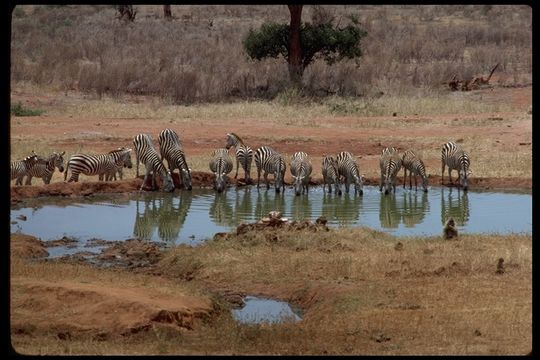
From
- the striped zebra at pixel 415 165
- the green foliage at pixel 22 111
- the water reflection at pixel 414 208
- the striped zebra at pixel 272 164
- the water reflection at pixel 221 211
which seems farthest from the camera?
the green foliage at pixel 22 111

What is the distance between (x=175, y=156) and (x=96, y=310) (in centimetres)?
1077

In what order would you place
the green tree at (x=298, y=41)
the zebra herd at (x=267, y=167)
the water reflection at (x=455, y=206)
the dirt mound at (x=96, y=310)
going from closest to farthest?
the dirt mound at (x=96, y=310), the water reflection at (x=455, y=206), the zebra herd at (x=267, y=167), the green tree at (x=298, y=41)

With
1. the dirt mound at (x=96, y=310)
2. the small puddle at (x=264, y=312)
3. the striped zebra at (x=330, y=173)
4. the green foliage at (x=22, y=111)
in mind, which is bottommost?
the small puddle at (x=264, y=312)

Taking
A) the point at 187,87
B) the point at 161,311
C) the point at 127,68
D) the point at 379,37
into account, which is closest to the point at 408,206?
the point at 161,311

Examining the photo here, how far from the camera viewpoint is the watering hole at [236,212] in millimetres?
16078

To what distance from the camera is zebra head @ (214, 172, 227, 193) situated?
19875mm

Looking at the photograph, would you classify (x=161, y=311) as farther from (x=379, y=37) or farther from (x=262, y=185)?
(x=379, y=37)

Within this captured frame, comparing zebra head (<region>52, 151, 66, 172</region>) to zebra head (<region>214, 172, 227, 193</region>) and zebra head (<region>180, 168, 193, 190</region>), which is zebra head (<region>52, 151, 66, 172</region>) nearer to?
zebra head (<region>180, 168, 193, 190</region>)

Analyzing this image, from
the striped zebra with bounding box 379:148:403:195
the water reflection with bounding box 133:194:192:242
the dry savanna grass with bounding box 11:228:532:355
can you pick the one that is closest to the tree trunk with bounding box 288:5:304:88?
the striped zebra with bounding box 379:148:403:195

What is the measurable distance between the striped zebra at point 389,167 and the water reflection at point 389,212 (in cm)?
18

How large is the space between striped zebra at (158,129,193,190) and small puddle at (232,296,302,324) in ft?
28.6

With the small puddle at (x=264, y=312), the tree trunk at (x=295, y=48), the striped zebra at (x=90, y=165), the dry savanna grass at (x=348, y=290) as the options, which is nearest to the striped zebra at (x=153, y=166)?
the striped zebra at (x=90, y=165)

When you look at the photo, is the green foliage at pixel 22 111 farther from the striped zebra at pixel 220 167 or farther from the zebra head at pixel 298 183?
the zebra head at pixel 298 183

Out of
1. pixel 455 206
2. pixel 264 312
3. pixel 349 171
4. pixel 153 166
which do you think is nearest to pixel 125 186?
pixel 153 166
